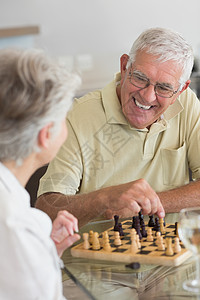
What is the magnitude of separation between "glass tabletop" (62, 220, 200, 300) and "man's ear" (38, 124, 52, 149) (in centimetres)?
41

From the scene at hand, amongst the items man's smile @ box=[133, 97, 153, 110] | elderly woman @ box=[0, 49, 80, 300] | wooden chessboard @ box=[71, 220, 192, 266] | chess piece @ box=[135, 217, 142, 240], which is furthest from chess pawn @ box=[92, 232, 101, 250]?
man's smile @ box=[133, 97, 153, 110]

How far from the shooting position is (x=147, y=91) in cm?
223

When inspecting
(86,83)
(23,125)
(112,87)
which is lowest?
(86,83)

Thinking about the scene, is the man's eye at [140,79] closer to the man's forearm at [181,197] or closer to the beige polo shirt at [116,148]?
the beige polo shirt at [116,148]

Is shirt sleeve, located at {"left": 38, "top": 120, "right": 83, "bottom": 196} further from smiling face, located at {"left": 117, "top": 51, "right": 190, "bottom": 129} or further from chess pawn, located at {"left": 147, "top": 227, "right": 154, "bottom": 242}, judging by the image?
chess pawn, located at {"left": 147, "top": 227, "right": 154, "bottom": 242}

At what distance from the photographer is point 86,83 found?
600cm

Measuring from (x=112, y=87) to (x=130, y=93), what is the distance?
0.58 ft

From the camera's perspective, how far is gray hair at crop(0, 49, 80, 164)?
1215 millimetres

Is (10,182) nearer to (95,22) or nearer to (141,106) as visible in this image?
(141,106)

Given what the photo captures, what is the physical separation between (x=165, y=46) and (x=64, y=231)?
100 cm

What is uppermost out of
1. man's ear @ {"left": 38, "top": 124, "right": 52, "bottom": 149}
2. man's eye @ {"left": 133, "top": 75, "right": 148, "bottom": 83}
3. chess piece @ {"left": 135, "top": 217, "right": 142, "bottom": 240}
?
man's ear @ {"left": 38, "top": 124, "right": 52, "bottom": 149}

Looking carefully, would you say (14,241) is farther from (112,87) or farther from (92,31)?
(92,31)

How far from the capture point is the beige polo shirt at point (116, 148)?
229cm

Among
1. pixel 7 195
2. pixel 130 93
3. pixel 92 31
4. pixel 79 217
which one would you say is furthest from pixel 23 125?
pixel 92 31
